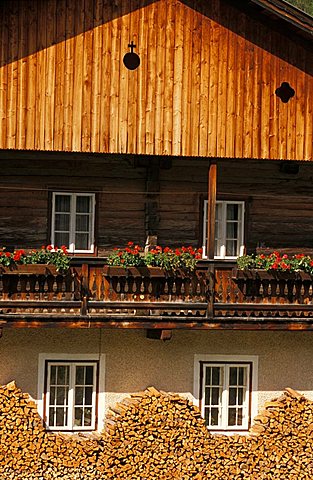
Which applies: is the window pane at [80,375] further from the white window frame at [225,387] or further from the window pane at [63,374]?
the white window frame at [225,387]

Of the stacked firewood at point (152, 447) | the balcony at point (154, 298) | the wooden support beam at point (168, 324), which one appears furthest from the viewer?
the stacked firewood at point (152, 447)

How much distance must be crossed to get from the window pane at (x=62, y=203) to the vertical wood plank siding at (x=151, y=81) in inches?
97.0

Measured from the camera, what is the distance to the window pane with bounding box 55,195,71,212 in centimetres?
2212

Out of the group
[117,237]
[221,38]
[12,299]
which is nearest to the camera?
[12,299]

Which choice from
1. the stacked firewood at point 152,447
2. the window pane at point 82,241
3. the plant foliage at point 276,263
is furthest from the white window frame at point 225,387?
the window pane at point 82,241

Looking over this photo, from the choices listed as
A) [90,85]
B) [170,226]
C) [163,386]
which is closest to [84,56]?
[90,85]

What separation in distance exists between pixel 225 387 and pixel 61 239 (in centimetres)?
469

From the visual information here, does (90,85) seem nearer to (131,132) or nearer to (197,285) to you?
(131,132)

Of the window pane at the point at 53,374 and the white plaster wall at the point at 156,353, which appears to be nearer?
the white plaster wall at the point at 156,353

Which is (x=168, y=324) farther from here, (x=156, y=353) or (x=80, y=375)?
(x=80, y=375)

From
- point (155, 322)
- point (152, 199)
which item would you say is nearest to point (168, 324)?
point (155, 322)

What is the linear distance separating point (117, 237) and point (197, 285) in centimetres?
305

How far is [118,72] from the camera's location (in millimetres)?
20078

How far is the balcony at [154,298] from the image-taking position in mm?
19312
